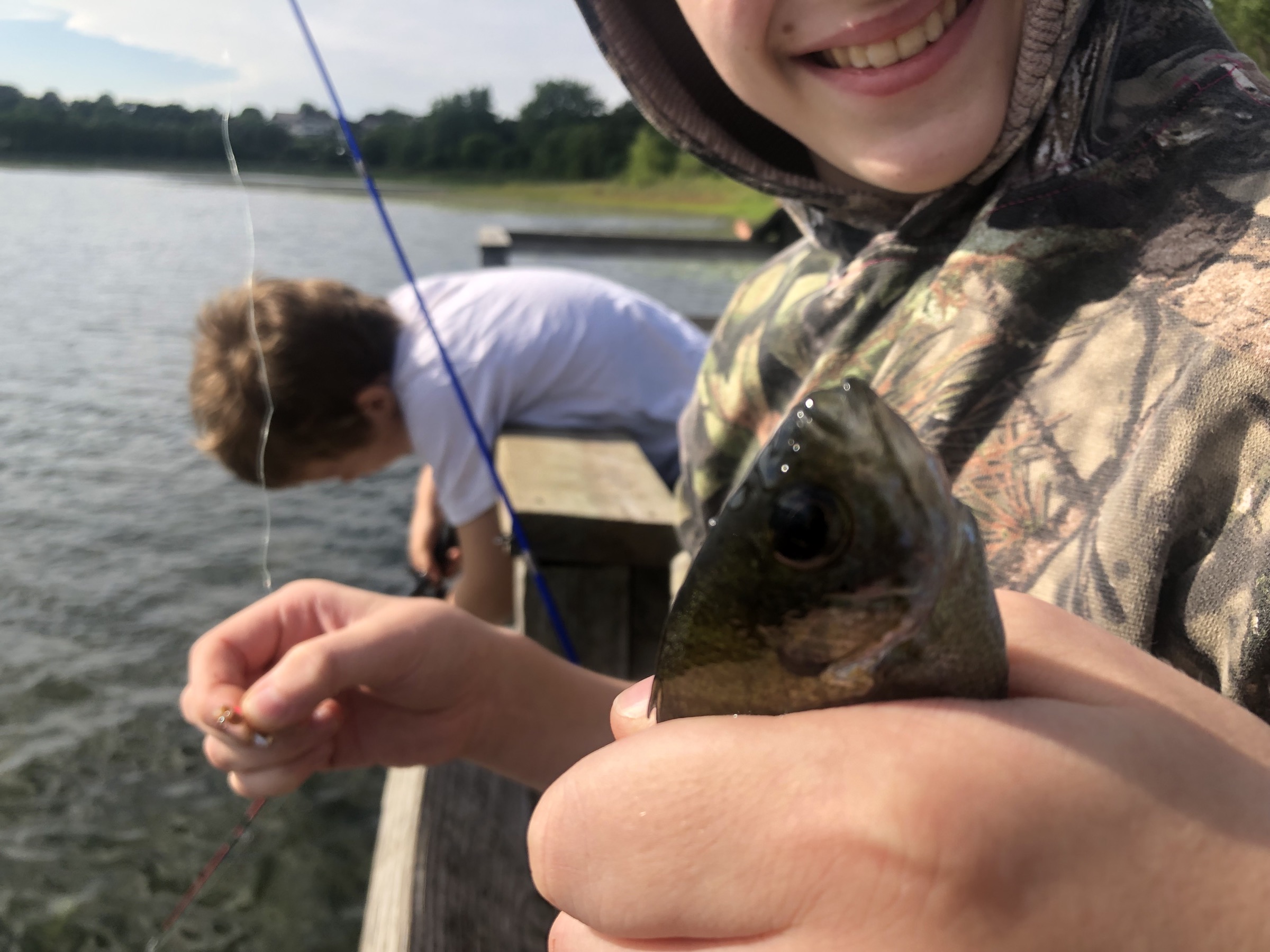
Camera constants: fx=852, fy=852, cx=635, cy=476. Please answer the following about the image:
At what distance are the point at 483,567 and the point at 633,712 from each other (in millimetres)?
2536

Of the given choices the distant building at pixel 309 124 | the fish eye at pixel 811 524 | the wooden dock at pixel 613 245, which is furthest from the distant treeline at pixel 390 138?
the fish eye at pixel 811 524

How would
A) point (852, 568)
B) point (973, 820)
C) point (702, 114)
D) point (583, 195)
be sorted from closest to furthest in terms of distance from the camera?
1. point (973, 820)
2. point (852, 568)
3. point (702, 114)
4. point (583, 195)

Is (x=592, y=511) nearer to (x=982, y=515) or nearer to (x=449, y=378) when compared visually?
(x=982, y=515)

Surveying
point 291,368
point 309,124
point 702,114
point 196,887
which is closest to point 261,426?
point 291,368

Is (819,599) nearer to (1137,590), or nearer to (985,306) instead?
(1137,590)

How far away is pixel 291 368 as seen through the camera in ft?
10.4

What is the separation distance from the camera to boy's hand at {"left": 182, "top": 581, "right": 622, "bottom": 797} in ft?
5.50

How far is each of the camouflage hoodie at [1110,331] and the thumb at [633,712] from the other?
1.55 ft

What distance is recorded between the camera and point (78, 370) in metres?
9.57

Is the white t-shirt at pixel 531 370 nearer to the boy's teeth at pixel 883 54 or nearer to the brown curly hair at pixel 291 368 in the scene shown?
the brown curly hair at pixel 291 368

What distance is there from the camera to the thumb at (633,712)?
781 millimetres

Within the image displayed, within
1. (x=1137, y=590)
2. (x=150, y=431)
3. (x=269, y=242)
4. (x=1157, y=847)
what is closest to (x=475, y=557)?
(x=1137, y=590)

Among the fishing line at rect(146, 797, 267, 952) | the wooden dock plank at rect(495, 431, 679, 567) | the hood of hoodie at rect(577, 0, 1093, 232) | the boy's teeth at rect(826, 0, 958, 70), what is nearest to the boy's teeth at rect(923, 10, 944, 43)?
the boy's teeth at rect(826, 0, 958, 70)

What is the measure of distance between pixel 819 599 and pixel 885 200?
0.97 meters
